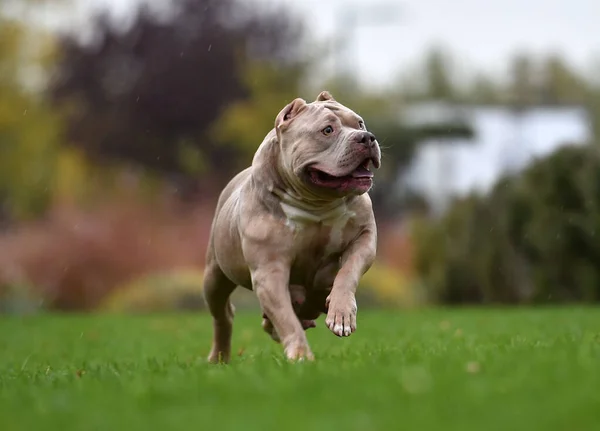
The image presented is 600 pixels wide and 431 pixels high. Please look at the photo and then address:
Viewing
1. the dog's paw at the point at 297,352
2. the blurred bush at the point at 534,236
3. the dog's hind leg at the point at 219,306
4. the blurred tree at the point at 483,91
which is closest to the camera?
the dog's paw at the point at 297,352

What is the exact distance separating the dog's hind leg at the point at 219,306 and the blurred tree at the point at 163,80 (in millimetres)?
22079

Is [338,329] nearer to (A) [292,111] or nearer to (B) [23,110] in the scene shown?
(A) [292,111]

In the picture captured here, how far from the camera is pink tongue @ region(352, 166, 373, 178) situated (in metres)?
6.18

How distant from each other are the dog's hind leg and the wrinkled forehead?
5.12 ft

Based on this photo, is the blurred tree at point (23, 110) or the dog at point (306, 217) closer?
the dog at point (306, 217)

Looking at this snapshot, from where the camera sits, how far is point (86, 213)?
68.3 ft

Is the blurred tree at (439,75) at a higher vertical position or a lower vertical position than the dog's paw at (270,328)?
lower

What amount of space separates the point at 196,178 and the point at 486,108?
58.2ft

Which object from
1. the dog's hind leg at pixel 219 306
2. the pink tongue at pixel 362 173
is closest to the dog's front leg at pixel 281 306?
the pink tongue at pixel 362 173

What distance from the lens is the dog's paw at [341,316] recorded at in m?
5.73

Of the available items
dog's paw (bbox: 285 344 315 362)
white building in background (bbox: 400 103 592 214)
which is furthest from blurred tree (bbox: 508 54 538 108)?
Result: dog's paw (bbox: 285 344 315 362)

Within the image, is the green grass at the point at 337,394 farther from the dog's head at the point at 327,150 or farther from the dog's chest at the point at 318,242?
the dog's head at the point at 327,150

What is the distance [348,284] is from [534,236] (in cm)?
1095

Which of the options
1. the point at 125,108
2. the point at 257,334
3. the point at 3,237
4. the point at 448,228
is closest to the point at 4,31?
the point at 125,108
